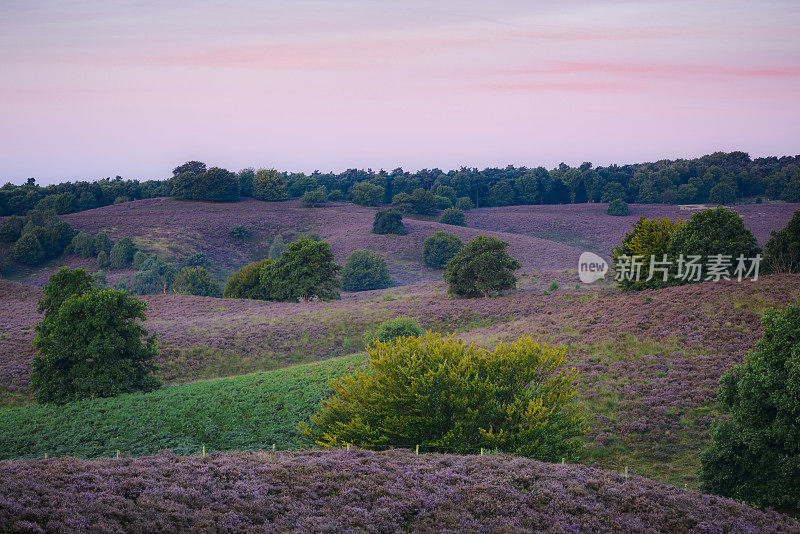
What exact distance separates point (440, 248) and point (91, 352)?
68.3m

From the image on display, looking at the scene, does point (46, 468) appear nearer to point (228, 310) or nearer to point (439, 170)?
point (228, 310)

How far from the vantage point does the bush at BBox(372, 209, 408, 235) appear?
344ft

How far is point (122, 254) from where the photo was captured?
8812 cm

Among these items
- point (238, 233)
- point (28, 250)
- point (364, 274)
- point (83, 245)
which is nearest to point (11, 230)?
point (28, 250)

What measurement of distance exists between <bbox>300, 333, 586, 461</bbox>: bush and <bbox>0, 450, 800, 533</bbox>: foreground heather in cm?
226

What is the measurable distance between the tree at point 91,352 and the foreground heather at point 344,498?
17.1 meters

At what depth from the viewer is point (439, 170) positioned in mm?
178750

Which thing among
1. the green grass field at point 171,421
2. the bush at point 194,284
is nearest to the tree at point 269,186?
the bush at point 194,284

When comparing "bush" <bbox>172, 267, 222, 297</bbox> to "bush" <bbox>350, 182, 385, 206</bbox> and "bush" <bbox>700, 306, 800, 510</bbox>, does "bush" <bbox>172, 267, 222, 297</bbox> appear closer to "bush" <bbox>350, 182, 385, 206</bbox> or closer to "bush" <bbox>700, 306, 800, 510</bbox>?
"bush" <bbox>350, 182, 385, 206</bbox>

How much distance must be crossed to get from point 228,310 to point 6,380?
73.6 ft

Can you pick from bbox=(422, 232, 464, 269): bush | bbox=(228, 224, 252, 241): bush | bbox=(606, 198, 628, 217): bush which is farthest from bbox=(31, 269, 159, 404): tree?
bbox=(606, 198, 628, 217): bush

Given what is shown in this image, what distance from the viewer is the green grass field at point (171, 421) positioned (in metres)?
21.8

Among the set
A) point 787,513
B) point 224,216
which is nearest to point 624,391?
point 787,513

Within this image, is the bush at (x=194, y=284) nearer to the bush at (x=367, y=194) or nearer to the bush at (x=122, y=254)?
the bush at (x=122, y=254)
